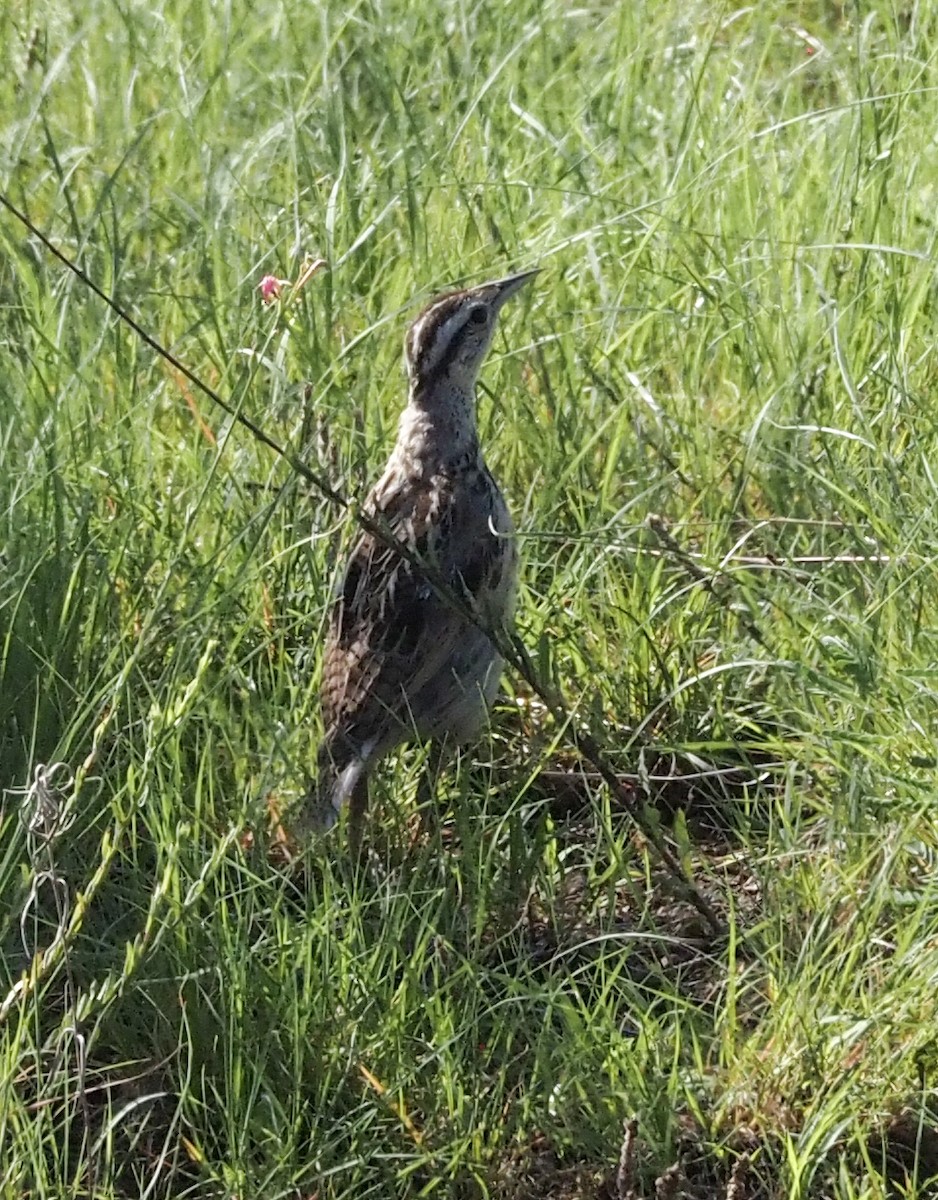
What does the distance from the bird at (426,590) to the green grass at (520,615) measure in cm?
10

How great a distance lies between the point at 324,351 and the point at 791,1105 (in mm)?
2367

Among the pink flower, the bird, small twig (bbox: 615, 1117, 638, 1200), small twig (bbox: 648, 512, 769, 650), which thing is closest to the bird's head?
the bird

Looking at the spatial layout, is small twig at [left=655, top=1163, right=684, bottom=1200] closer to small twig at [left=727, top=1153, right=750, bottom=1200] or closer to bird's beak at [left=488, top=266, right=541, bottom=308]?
small twig at [left=727, top=1153, right=750, bottom=1200]

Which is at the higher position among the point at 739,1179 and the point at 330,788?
the point at 330,788

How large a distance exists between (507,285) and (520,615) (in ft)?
2.56

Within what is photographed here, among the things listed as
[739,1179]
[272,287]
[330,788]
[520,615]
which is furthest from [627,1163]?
[272,287]

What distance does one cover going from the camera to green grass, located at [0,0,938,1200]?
132 inches

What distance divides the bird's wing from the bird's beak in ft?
1.62

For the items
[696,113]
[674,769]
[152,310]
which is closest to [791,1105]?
[674,769]

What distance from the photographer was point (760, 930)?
12.0ft

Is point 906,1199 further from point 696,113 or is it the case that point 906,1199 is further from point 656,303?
point 696,113

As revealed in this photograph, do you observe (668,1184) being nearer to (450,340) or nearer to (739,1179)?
(739,1179)

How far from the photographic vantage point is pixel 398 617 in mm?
4145

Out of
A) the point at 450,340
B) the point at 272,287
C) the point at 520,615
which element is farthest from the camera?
the point at 272,287
